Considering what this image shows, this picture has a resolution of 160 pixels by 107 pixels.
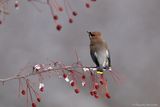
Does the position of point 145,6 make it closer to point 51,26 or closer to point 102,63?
point 51,26

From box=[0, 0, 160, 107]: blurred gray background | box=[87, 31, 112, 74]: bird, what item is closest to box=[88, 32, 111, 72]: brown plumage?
box=[87, 31, 112, 74]: bird

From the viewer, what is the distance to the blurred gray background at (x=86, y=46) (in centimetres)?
889

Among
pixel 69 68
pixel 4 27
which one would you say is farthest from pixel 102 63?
pixel 4 27

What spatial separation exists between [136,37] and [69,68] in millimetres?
7407

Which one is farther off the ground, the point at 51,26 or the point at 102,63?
the point at 51,26

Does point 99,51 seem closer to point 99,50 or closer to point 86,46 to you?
point 99,50

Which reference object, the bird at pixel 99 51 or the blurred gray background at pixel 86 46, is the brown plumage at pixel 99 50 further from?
the blurred gray background at pixel 86 46

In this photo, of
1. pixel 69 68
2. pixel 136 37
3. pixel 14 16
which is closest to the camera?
pixel 69 68

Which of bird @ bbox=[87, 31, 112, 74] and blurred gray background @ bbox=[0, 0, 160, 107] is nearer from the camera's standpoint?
bird @ bbox=[87, 31, 112, 74]

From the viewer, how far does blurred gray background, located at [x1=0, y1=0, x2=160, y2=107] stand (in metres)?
8.89

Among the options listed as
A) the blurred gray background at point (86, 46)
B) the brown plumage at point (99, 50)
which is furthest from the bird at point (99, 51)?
the blurred gray background at point (86, 46)

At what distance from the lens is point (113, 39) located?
10.1m

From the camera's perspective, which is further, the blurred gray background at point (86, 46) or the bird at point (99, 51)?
the blurred gray background at point (86, 46)

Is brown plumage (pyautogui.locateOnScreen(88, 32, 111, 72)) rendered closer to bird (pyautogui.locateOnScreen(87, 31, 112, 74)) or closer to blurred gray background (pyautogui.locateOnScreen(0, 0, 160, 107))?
bird (pyautogui.locateOnScreen(87, 31, 112, 74))
